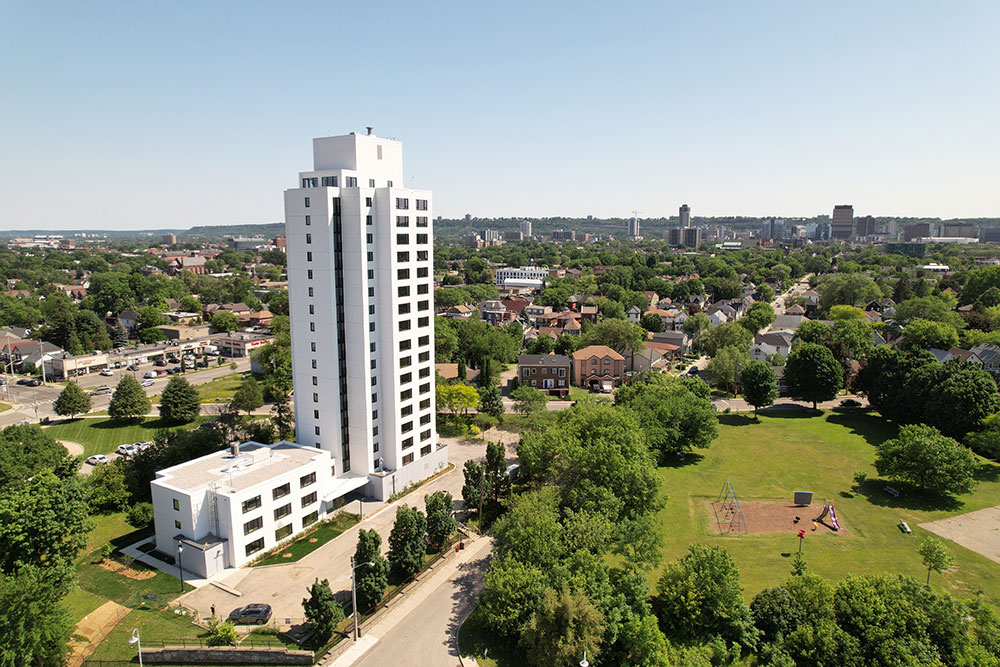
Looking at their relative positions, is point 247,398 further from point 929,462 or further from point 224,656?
point 929,462

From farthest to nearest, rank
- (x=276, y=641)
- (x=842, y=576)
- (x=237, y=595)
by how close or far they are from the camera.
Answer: (x=842, y=576) < (x=237, y=595) < (x=276, y=641)

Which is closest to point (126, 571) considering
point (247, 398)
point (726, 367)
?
point (247, 398)

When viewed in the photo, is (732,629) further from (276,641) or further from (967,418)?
(967,418)

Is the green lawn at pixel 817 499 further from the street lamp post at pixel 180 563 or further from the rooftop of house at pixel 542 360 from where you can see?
the street lamp post at pixel 180 563

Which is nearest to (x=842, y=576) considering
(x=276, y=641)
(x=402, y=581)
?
(x=402, y=581)

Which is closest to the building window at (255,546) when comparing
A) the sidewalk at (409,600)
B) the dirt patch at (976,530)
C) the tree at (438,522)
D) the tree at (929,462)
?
the sidewalk at (409,600)

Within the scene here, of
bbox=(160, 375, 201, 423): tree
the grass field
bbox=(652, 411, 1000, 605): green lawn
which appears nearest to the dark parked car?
the grass field

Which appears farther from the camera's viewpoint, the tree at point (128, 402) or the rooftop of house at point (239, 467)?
the tree at point (128, 402)
